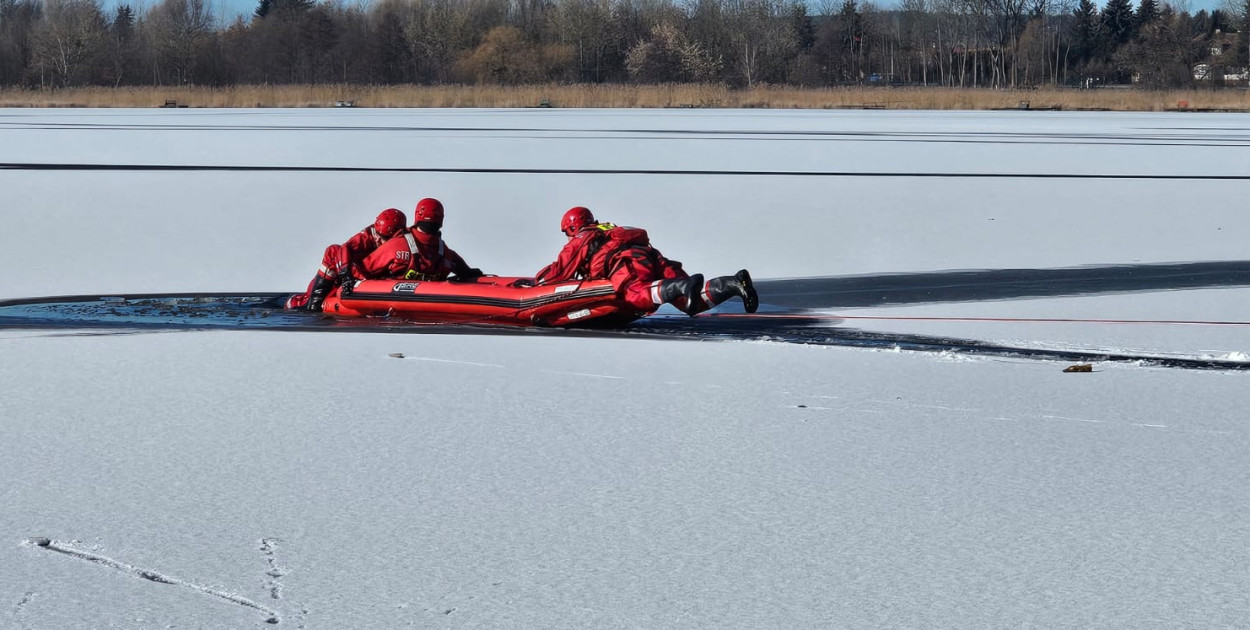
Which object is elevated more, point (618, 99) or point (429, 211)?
point (618, 99)

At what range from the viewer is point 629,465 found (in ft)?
18.3

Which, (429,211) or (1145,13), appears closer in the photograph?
(429,211)

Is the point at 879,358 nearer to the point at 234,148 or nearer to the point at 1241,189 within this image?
the point at 1241,189

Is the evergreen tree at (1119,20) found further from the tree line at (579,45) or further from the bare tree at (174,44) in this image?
the bare tree at (174,44)

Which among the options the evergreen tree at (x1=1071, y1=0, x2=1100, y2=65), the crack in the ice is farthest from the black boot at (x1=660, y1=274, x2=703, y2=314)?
the evergreen tree at (x1=1071, y1=0, x2=1100, y2=65)

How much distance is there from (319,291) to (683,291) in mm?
2676

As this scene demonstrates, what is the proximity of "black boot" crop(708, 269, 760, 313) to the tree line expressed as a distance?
194 ft

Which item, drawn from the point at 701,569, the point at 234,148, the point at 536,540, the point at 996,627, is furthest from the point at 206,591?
the point at 234,148

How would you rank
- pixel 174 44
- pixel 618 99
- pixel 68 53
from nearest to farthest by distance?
pixel 618 99 < pixel 68 53 < pixel 174 44

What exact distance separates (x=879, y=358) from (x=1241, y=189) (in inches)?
A: 496

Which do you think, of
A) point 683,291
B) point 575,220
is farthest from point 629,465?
point 575,220

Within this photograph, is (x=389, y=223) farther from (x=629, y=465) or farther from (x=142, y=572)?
(x=142, y=572)

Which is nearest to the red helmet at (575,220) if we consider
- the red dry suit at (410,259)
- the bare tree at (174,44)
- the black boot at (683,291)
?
the black boot at (683,291)

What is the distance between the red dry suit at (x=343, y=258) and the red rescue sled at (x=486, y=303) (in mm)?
132
